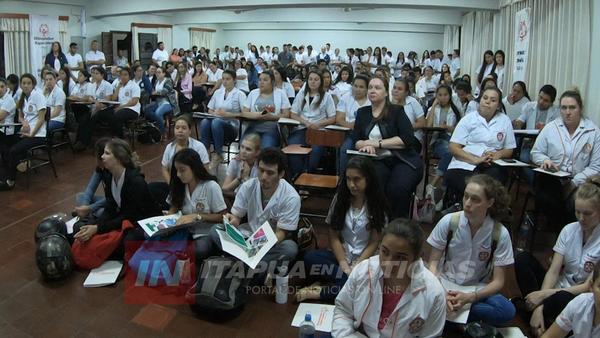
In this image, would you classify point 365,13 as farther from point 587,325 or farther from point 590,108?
point 587,325

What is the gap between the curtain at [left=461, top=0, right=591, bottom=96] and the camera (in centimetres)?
568

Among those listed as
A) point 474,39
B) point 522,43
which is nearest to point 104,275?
point 522,43

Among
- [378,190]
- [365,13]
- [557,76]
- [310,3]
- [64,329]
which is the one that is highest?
[365,13]

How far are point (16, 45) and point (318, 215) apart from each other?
10364mm

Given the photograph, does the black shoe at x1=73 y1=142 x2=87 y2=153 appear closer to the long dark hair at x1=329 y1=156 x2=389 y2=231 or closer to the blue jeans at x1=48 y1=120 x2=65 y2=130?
the blue jeans at x1=48 y1=120 x2=65 y2=130

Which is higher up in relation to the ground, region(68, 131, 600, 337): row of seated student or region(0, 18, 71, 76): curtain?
region(0, 18, 71, 76): curtain

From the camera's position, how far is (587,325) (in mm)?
1953

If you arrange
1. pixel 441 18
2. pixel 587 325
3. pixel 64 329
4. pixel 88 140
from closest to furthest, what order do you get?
1. pixel 587 325
2. pixel 64 329
3. pixel 88 140
4. pixel 441 18

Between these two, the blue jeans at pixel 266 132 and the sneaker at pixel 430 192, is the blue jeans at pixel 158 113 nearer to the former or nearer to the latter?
the blue jeans at pixel 266 132

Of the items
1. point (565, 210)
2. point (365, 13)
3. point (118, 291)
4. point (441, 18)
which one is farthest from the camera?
point (365, 13)

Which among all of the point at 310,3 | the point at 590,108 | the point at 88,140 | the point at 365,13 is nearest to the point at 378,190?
the point at 590,108

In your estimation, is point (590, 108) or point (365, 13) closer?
point (590, 108)

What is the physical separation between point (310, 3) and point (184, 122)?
5.80m

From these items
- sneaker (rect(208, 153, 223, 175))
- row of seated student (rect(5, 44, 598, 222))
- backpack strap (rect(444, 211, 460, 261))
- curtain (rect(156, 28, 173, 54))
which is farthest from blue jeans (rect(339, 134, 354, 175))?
curtain (rect(156, 28, 173, 54))
